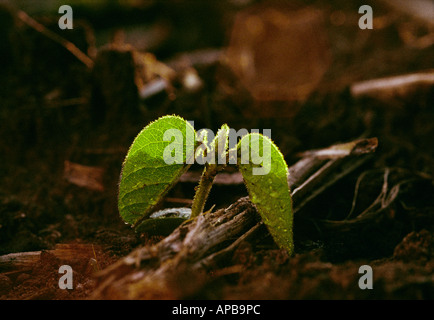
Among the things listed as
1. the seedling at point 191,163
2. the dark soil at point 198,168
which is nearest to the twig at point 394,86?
the dark soil at point 198,168

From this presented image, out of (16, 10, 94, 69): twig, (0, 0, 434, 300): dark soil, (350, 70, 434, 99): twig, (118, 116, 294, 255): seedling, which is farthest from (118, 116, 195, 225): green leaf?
(350, 70, 434, 99): twig

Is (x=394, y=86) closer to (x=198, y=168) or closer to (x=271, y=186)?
(x=198, y=168)

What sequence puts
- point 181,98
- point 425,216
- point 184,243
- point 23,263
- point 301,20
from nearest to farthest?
point 184,243 → point 23,263 → point 425,216 → point 181,98 → point 301,20

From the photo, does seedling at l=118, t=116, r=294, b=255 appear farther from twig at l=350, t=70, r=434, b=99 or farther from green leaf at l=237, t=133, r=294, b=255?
twig at l=350, t=70, r=434, b=99

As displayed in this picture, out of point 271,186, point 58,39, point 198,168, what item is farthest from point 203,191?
point 58,39

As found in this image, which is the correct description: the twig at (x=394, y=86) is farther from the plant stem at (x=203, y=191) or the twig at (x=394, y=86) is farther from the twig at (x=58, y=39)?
the twig at (x=58, y=39)

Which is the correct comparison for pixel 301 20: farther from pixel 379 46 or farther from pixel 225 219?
pixel 225 219

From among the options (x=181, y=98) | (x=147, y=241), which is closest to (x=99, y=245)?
(x=147, y=241)
